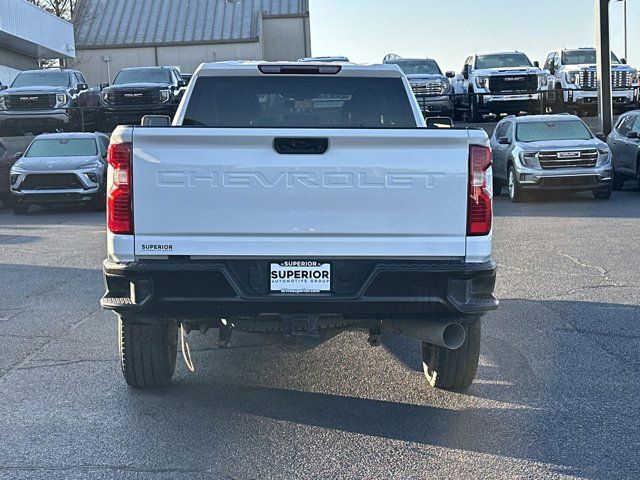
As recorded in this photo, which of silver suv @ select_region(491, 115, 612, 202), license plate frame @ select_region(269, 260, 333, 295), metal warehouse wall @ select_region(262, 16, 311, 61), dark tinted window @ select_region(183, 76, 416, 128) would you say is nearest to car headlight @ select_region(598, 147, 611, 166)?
silver suv @ select_region(491, 115, 612, 202)

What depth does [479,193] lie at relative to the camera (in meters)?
5.55

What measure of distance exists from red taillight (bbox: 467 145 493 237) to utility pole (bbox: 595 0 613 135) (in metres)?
23.8

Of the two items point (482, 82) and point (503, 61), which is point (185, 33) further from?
point (482, 82)

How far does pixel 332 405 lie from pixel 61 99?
22.6 meters

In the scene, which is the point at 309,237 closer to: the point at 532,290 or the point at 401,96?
the point at 401,96

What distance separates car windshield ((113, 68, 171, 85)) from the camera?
27344 millimetres

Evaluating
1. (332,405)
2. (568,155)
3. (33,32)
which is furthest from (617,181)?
(33,32)

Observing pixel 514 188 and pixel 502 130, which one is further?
pixel 502 130

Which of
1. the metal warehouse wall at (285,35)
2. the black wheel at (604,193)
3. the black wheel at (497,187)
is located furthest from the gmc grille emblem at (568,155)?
the metal warehouse wall at (285,35)

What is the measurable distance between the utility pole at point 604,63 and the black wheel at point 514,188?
27.5 ft

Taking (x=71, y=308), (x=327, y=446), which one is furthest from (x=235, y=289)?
(x=71, y=308)

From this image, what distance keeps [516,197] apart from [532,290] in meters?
10.7

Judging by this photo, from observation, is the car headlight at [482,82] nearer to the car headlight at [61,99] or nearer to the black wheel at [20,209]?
the car headlight at [61,99]

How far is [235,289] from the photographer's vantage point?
18.2 feet
